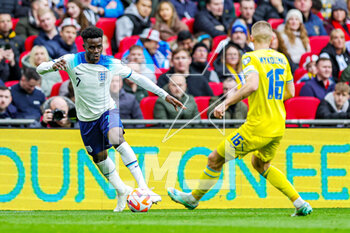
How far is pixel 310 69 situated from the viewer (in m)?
12.9

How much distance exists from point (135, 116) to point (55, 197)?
1.71 m

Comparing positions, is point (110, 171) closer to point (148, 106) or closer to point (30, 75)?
point (148, 106)

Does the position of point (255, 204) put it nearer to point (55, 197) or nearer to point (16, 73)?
point (55, 197)

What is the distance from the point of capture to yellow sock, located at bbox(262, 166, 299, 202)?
317 inches

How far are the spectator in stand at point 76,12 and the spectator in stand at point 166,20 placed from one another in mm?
Answer: 1354

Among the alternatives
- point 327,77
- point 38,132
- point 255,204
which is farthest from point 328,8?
point 38,132

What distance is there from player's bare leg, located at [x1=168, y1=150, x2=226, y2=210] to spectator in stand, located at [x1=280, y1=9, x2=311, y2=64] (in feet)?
19.5

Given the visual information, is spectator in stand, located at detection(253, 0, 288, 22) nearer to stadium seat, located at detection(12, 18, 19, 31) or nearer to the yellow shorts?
stadium seat, located at detection(12, 18, 19, 31)

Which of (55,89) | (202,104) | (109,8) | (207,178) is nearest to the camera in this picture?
(207,178)

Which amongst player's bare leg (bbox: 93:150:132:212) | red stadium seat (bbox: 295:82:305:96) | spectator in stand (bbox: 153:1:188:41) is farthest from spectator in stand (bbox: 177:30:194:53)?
player's bare leg (bbox: 93:150:132:212)

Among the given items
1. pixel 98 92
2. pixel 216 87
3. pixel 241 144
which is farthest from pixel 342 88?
pixel 98 92

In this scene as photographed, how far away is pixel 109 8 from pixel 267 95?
683cm

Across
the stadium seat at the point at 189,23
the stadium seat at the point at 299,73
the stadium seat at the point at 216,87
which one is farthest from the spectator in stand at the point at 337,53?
the stadium seat at the point at 189,23

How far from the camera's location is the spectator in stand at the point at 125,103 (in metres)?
10.5
